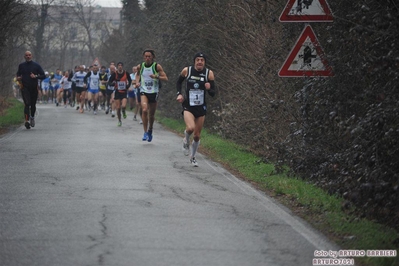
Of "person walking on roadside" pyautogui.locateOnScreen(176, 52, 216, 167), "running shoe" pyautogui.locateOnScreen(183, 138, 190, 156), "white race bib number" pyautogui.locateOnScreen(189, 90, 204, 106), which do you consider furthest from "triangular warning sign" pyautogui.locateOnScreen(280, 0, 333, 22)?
"running shoe" pyautogui.locateOnScreen(183, 138, 190, 156)

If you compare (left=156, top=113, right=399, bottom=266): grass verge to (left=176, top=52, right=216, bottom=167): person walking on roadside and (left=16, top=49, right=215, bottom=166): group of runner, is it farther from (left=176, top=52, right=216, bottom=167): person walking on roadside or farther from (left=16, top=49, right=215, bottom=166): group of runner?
(left=16, top=49, right=215, bottom=166): group of runner

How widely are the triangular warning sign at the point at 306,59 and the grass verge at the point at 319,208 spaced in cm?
158

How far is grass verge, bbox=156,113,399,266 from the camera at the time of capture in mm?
7520

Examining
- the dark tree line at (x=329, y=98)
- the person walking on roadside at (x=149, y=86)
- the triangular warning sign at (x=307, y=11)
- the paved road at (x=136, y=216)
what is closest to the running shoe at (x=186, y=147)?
the paved road at (x=136, y=216)

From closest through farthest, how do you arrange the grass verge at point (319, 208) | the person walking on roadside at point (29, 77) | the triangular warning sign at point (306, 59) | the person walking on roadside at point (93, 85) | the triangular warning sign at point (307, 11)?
the grass verge at point (319, 208) < the triangular warning sign at point (307, 11) < the triangular warning sign at point (306, 59) < the person walking on roadside at point (29, 77) < the person walking on roadside at point (93, 85)

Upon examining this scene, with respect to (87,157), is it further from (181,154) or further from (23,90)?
(23,90)

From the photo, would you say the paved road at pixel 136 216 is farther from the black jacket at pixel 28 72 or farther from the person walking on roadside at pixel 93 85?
the person walking on roadside at pixel 93 85

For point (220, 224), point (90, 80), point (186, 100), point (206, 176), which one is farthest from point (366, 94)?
point (90, 80)

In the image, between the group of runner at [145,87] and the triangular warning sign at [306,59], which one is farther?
the group of runner at [145,87]

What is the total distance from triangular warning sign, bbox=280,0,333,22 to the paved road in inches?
94.7

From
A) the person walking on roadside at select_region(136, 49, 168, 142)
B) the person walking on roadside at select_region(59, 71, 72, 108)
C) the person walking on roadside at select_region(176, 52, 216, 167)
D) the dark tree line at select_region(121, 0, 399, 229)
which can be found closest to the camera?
the dark tree line at select_region(121, 0, 399, 229)

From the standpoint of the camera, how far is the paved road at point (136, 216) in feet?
22.4

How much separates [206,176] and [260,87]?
11.8ft

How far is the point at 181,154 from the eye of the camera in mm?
16188
